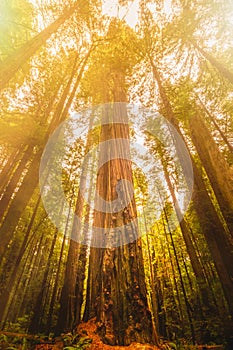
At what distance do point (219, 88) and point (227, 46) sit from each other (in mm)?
1900

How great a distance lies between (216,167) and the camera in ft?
15.7

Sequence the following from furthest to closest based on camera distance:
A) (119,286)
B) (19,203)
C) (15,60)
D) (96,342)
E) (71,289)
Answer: (71,289)
(19,203)
(15,60)
(119,286)
(96,342)

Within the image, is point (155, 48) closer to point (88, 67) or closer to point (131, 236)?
point (88, 67)

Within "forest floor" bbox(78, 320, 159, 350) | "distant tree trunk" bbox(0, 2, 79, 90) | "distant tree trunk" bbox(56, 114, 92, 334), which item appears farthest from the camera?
"distant tree trunk" bbox(56, 114, 92, 334)

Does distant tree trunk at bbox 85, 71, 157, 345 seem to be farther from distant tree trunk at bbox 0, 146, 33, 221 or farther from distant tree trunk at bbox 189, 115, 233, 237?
distant tree trunk at bbox 0, 146, 33, 221

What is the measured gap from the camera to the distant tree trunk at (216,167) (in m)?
4.28

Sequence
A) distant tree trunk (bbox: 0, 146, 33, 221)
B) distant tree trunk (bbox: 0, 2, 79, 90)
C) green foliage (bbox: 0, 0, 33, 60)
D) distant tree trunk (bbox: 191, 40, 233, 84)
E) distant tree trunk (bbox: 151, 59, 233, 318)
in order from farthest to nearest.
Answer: distant tree trunk (bbox: 191, 40, 233, 84)
distant tree trunk (bbox: 0, 146, 33, 221)
green foliage (bbox: 0, 0, 33, 60)
distant tree trunk (bbox: 151, 59, 233, 318)
distant tree trunk (bbox: 0, 2, 79, 90)

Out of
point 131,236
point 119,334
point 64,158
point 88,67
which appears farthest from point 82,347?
point 88,67

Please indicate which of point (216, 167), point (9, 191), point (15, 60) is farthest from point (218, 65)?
point (9, 191)

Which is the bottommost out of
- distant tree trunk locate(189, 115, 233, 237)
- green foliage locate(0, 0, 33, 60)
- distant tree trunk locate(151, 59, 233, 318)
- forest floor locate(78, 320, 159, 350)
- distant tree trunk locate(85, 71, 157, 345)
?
forest floor locate(78, 320, 159, 350)

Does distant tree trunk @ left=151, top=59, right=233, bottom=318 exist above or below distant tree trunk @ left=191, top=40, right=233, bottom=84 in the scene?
below

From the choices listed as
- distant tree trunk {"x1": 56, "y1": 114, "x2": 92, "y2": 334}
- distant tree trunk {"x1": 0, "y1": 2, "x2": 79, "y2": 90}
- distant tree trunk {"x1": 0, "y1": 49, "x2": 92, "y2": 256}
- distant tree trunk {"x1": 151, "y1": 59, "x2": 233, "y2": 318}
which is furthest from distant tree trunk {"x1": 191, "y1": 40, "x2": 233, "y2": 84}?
distant tree trunk {"x1": 56, "y1": 114, "x2": 92, "y2": 334}

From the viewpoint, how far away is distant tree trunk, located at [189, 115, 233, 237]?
14.1ft

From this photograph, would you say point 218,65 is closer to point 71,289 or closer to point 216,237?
point 216,237
